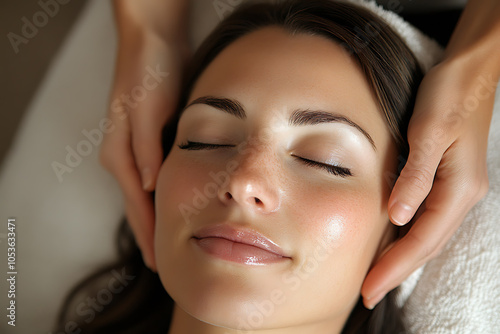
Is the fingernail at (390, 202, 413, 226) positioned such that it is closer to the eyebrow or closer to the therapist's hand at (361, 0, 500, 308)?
the therapist's hand at (361, 0, 500, 308)

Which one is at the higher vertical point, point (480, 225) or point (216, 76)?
point (216, 76)

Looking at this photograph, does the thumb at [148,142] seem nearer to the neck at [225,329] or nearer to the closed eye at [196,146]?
the closed eye at [196,146]

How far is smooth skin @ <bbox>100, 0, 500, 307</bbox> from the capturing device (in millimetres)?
768

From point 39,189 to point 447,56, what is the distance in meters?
1.25

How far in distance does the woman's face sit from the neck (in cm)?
1

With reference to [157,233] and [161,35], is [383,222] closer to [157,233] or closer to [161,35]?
[157,233]

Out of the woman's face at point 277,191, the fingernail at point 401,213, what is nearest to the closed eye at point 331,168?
the woman's face at point 277,191

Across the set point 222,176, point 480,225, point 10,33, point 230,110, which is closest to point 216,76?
point 230,110

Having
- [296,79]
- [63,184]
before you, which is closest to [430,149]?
[296,79]

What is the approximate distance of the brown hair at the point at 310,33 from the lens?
86 centimetres

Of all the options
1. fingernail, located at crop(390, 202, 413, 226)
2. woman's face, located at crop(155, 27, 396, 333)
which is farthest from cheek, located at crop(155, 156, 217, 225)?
fingernail, located at crop(390, 202, 413, 226)

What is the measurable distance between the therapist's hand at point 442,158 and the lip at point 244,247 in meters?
0.24

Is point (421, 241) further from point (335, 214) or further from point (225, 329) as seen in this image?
point (225, 329)

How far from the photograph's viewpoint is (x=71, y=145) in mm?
1361
